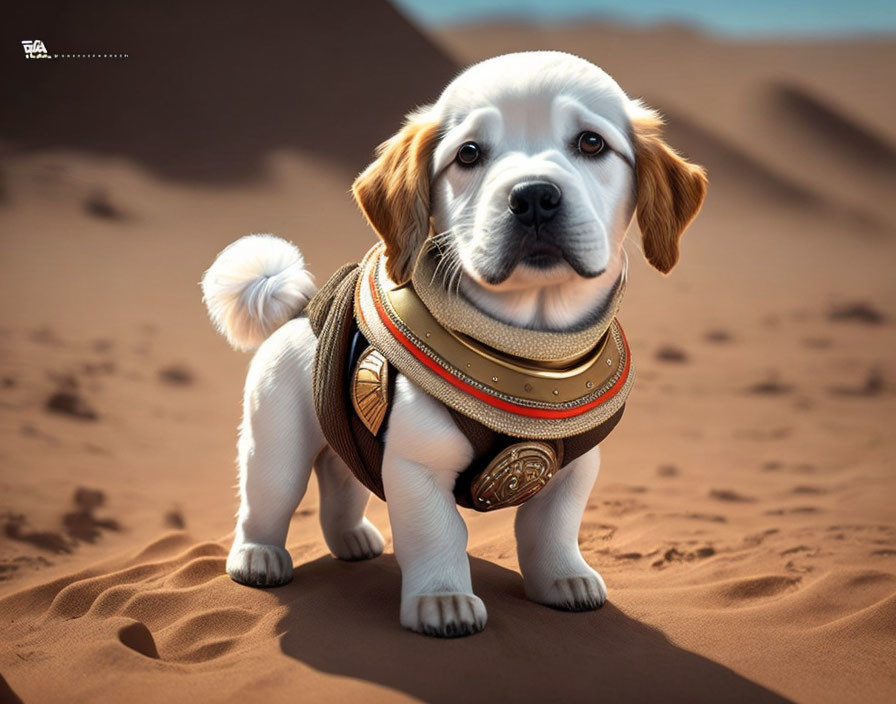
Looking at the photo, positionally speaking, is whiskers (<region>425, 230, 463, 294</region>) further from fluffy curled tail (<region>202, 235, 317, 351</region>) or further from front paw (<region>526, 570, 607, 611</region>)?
front paw (<region>526, 570, 607, 611</region>)

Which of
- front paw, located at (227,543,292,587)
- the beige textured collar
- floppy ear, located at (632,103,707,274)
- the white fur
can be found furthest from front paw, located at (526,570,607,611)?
floppy ear, located at (632,103,707,274)

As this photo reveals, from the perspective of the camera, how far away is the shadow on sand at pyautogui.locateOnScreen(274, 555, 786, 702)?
2.39 meters

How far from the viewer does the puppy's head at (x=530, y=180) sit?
2.32 meters

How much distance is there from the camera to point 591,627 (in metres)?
2.74

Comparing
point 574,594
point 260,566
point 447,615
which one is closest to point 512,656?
point 447,615

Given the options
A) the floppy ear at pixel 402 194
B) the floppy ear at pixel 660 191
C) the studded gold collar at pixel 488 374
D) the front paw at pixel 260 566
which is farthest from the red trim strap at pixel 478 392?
the front paw at pixel 260 566

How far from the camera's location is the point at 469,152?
245 centimetres

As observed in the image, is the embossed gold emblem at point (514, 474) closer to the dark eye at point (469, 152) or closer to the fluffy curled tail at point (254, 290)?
the dark eye at point (469, 152)

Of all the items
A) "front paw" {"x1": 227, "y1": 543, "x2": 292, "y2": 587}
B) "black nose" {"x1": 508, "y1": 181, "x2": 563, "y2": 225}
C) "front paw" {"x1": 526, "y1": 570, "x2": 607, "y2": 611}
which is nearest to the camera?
"black nose" {"x1": 508, "y1": 181, "x2": 563, "y2": 225}

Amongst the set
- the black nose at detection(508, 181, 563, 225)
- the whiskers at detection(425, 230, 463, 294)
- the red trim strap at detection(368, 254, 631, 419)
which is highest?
the black nose at detection(508, 181, 563, 225)

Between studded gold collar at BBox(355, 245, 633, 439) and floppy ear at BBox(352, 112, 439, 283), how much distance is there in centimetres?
9

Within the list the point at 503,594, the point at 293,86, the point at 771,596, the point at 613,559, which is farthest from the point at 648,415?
the point at 293,86

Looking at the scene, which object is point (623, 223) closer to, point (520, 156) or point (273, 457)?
point (520, 156)

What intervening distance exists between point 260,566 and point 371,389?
0.79m
